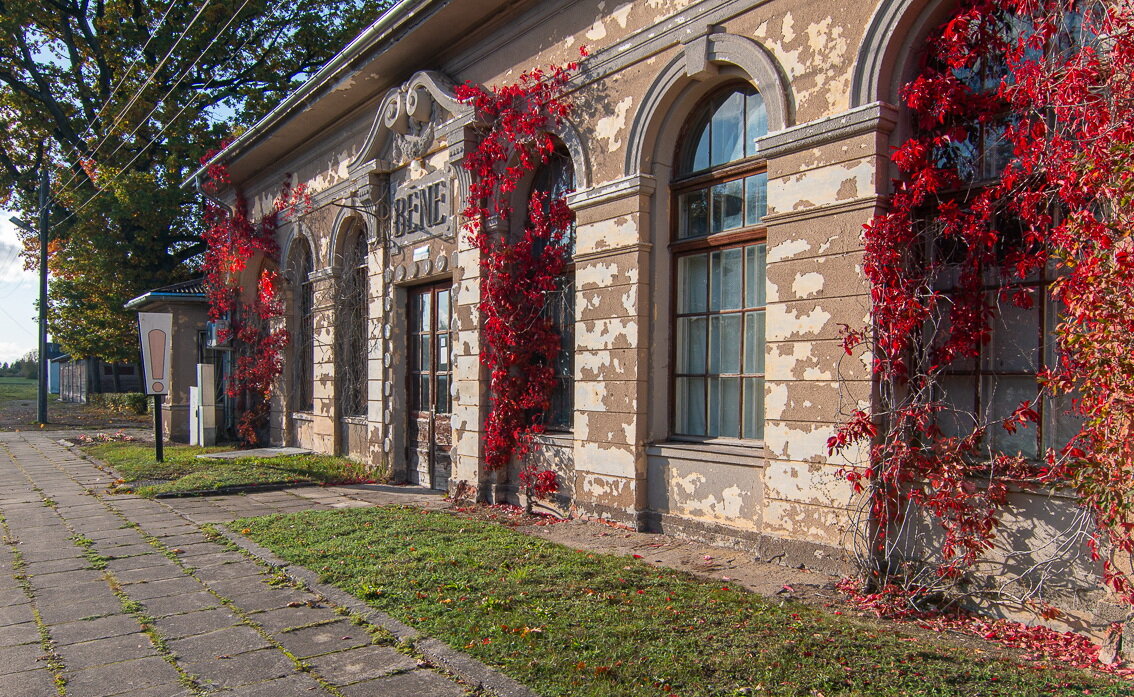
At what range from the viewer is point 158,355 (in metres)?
12.1

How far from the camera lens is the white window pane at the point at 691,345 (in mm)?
6555

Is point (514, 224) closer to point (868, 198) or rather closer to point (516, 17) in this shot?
point (516, 17)

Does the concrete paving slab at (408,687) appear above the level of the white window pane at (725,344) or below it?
below

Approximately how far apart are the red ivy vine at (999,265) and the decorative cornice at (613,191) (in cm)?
227

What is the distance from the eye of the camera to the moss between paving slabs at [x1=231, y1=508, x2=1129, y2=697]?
348 centimetres

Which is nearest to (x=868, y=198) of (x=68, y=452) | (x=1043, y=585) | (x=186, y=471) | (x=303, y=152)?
(x=1043, y=585)

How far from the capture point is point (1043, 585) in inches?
166

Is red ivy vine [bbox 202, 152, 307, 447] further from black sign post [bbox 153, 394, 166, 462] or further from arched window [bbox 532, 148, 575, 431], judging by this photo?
arched window [bbox 532, 148, 575, 431]

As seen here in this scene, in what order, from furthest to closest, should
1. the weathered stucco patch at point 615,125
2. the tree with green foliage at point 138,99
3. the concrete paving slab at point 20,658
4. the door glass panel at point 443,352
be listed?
the tree with green foliage at point 138,99, the door glass panel at point 443,352, the weathered stucco patch at point 615,125, the concrete paving slab at point 20,658

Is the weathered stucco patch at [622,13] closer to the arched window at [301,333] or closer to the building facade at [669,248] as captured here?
the building facade at [669,248]

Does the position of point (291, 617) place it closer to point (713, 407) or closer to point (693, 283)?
point (713, 407)

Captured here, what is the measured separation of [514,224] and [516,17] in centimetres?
212

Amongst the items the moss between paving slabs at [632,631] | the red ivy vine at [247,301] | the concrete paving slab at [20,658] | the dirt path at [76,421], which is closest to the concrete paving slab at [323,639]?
the moss between paving slabs at [632,631]

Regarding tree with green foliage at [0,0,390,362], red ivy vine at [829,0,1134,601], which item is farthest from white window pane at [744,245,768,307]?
tree with green foliage at [0,0,390,362]
